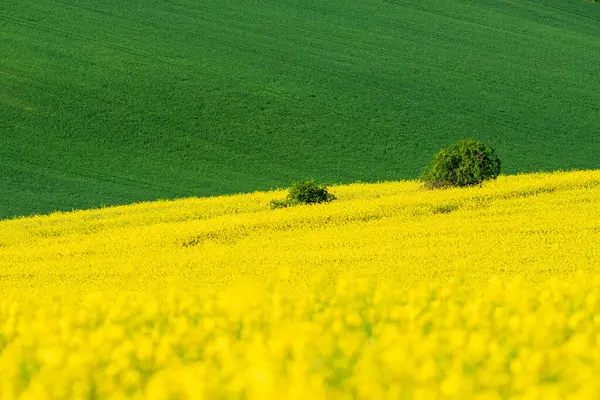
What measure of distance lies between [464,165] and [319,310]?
40.8 feet

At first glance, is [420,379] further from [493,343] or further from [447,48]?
[447,48]

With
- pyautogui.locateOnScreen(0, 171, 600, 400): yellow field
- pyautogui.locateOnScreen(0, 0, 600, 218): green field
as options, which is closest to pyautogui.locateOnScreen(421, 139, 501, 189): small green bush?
pyautogui.locateOnScreen(0, 171, 600, 400): yellow field

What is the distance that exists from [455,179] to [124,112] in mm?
18377

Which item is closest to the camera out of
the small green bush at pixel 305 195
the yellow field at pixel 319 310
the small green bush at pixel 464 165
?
the yellow field at pixel 319 310

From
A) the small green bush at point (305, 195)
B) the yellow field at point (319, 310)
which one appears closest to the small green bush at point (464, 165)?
the small green bush at point (305, 195)

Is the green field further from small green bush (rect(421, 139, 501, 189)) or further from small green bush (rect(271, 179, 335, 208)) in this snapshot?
small green bush (rect(421, 139, 501, 189))

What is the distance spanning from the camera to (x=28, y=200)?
2609cm

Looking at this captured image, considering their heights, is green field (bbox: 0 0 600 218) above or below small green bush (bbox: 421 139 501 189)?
below

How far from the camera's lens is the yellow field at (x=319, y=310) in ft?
13.8

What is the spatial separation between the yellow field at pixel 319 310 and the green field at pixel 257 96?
1199 centimetres

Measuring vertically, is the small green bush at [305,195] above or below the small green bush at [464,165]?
below

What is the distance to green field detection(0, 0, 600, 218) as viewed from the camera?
1235 inches

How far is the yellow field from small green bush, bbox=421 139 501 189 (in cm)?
269

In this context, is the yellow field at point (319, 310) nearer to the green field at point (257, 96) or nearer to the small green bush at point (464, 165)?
the small green bush at point (464, 165)
